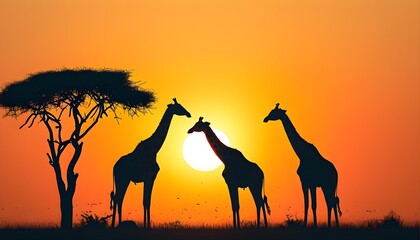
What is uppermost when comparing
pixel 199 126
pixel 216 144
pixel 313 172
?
pixel 199 126

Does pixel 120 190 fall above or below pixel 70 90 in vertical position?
below

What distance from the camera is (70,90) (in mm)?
46281

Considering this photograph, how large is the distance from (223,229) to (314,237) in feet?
14.6

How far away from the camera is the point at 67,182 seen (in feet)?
147

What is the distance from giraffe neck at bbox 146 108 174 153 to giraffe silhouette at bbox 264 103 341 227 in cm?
485

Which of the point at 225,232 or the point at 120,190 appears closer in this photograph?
the point at 225,232

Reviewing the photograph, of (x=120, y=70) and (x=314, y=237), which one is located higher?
(x=120, y=70)

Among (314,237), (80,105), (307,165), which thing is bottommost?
(314,237)

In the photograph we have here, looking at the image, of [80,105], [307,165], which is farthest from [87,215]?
[307,165]

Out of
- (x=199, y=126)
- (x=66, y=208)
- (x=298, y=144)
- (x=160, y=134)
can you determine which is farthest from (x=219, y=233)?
(x=66, y=208)

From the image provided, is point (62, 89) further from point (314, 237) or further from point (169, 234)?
point (314, 237)

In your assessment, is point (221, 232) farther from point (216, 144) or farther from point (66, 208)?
point (66, 208)

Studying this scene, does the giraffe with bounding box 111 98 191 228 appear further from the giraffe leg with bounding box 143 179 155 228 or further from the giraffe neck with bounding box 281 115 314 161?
the giraffe neck with bounding box 281 115 314 161

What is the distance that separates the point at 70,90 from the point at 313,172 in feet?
35.9
